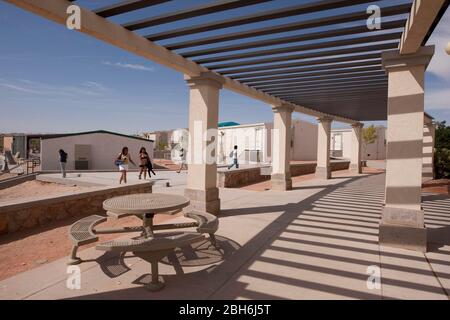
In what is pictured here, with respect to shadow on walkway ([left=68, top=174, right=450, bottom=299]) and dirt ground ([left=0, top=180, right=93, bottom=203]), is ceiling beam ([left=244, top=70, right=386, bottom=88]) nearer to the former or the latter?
shadow on walkway ([left=68, top=174, right=450, bottom=299])

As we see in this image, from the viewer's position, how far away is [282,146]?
1138 centimetres

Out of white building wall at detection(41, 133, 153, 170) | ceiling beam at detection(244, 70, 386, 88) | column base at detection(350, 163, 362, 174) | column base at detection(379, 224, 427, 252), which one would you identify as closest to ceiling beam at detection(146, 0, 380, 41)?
column base at detection(379, 224, 427, 252)

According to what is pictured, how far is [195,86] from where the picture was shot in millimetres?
6707

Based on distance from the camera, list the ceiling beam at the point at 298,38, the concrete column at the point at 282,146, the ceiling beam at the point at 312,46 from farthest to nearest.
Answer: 1. the concrete column at the point at 282,146
2. the ceiling beam at the point at 312,46
3. the ceiling beam at the point at 298,38

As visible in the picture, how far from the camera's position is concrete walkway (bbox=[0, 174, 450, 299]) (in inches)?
125

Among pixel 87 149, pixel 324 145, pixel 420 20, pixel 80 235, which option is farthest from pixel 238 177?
pixel 87 149

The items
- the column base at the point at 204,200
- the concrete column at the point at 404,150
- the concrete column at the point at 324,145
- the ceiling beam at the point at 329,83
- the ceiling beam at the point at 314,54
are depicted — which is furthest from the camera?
the concrete column at the point at 324,145

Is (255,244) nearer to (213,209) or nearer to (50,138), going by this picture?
(213,209)

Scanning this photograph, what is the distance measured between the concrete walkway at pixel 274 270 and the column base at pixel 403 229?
0.57 ft

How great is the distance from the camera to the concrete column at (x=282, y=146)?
11242 millimetres

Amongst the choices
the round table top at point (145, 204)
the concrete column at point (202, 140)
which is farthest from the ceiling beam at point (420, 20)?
the round table top at point (145, 204)

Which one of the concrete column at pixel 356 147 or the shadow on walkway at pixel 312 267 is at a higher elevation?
the concrete column at pixel 356 147

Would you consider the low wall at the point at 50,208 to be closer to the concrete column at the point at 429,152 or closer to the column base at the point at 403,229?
the column base at the point at 403,229

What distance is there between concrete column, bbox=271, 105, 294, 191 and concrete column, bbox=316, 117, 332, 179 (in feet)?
16.0
